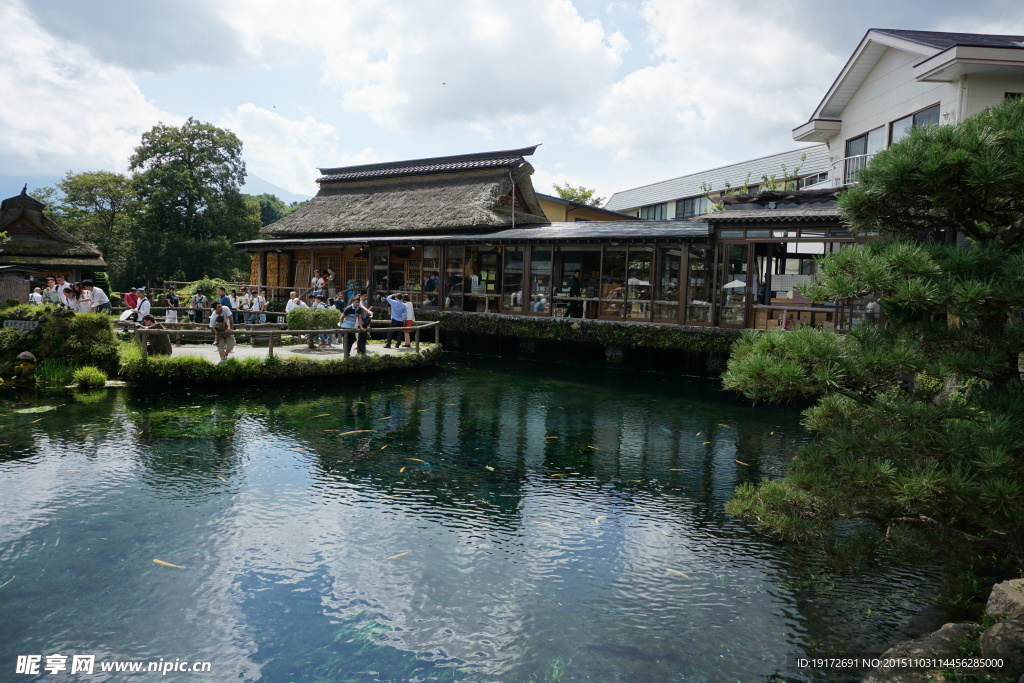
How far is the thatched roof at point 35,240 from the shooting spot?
31000mm

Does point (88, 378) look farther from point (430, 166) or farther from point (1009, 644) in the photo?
point (430, 166)

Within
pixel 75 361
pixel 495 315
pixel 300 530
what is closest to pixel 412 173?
pixel 495 315

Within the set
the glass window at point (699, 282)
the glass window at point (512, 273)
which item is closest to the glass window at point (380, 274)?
the glass window at point (512, 273)

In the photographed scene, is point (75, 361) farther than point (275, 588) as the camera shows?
Yes

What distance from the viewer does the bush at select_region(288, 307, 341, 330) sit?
746 inches

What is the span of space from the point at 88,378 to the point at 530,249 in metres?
12.7

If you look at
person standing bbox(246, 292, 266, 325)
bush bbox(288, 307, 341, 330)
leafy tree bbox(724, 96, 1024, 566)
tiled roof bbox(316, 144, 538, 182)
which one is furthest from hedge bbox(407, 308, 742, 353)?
leafy tree bbox(724, 96, 1024, 566)

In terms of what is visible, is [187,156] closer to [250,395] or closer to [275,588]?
[250,395]

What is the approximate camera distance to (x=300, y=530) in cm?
705

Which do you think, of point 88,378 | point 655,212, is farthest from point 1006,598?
point 655,212

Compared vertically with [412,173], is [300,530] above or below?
below

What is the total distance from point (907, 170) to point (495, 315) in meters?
18.0

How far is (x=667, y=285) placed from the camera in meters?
19.8

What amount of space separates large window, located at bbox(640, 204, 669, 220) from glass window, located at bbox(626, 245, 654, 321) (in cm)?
2272
